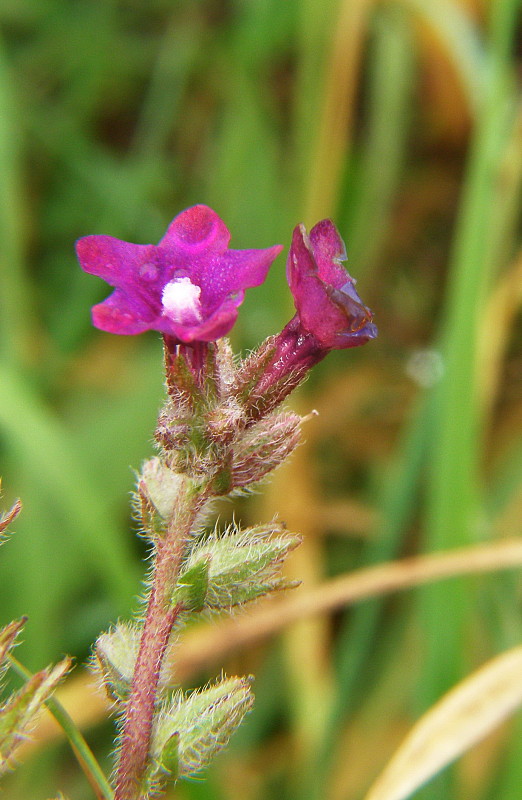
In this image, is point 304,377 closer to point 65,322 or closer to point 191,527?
point 191,527

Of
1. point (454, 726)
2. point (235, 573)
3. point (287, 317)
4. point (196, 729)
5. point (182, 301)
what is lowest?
point (454, 726)

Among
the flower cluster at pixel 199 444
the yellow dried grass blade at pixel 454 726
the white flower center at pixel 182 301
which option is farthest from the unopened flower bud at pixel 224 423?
the yellow dried grass blade at pixel 454 726

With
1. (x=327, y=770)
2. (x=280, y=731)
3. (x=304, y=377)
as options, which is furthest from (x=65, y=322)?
(x=304, y=377)

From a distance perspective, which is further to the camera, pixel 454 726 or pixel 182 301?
pixel 454 726

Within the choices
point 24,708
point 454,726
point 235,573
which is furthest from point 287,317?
point 24,708

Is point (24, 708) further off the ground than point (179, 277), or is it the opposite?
point (179, 277)

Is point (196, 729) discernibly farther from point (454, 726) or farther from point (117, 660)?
point (454, 726)

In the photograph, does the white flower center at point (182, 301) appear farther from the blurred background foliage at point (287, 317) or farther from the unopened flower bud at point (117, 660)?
the blurred background foliage at point (287, 317)
